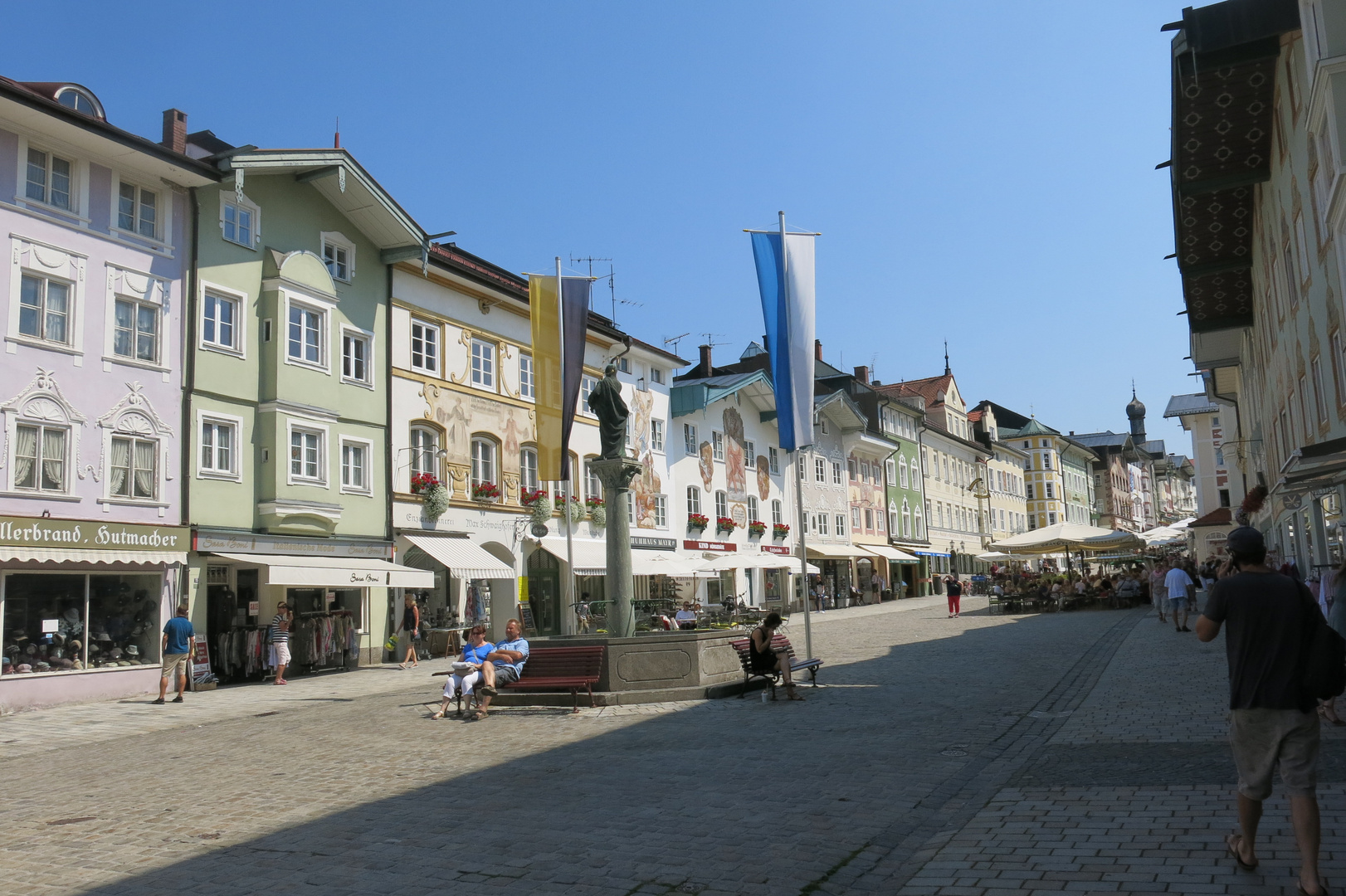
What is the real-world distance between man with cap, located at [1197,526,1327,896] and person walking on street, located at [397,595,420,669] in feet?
72.5

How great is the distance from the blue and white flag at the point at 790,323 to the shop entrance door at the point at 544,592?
53.6 feet

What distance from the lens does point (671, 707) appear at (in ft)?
47.5

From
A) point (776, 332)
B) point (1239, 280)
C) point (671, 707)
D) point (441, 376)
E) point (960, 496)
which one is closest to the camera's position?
point (671, 707)

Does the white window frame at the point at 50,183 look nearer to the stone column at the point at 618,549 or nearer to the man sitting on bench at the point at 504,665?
the stone column at the point at 618,549

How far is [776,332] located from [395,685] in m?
9.67

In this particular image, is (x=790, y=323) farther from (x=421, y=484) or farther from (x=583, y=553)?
(x=583, y=553)

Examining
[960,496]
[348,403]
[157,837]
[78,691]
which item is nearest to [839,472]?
[960,496]

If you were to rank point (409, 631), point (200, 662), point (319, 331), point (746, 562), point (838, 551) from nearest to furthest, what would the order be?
1. point (200, 662)
2. point (319, 331)
3. point (409, 631)
4. point (746, 562)
5. point (838, 551)

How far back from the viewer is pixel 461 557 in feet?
95.2

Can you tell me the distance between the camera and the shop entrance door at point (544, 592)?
111 feet

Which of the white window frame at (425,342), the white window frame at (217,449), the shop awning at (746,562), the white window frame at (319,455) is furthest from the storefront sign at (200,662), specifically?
the shop awning at (746,562)

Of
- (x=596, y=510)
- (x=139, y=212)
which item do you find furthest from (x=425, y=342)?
(x=139, y=212)

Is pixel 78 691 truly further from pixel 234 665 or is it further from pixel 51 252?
pixel 51 252

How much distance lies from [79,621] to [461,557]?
1032 centimetres
